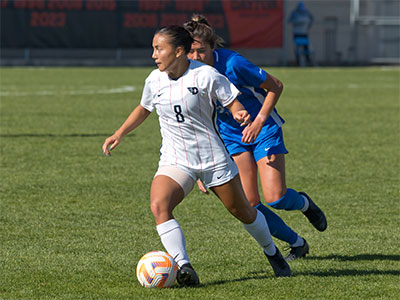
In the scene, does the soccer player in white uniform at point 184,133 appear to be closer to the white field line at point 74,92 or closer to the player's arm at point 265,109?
the player's arm at point 265,109

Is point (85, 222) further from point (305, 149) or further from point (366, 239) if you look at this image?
point (305, 149)

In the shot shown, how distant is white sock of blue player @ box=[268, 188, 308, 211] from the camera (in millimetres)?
6382

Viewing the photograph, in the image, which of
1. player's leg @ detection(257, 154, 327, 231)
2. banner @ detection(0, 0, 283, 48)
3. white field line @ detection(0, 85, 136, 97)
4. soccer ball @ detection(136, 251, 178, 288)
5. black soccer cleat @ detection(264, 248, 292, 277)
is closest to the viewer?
soccer ball @ detection(136, 251, 178, 288)

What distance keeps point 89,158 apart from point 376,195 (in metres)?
4.50

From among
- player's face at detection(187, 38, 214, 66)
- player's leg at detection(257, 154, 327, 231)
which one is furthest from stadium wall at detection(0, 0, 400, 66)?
player's face at detection(187, 38, 214, 66)

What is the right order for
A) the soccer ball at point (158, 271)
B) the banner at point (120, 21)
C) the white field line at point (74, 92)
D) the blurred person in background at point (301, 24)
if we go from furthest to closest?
the blurred person in background at point (301, 24) → the banner at point (120, 21) → the white field line at point (74, 92) → the soccer ball at point (158, 271)

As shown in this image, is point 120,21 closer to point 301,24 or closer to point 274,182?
point 301,24

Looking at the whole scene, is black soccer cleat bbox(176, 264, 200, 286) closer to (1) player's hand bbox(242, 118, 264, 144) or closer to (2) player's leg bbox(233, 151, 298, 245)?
(1) player's hand bbox(242, 118, 264, 144)

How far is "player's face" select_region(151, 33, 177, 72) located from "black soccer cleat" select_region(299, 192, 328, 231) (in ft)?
7.04

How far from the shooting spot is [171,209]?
5238mm

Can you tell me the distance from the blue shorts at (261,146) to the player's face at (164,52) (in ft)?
4.48

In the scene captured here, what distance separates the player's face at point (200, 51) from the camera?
5848 millimetres

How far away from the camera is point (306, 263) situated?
249 inches

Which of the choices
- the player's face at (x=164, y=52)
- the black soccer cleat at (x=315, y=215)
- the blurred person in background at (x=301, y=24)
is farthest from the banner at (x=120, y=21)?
the player's face at (x=164, y=52)
